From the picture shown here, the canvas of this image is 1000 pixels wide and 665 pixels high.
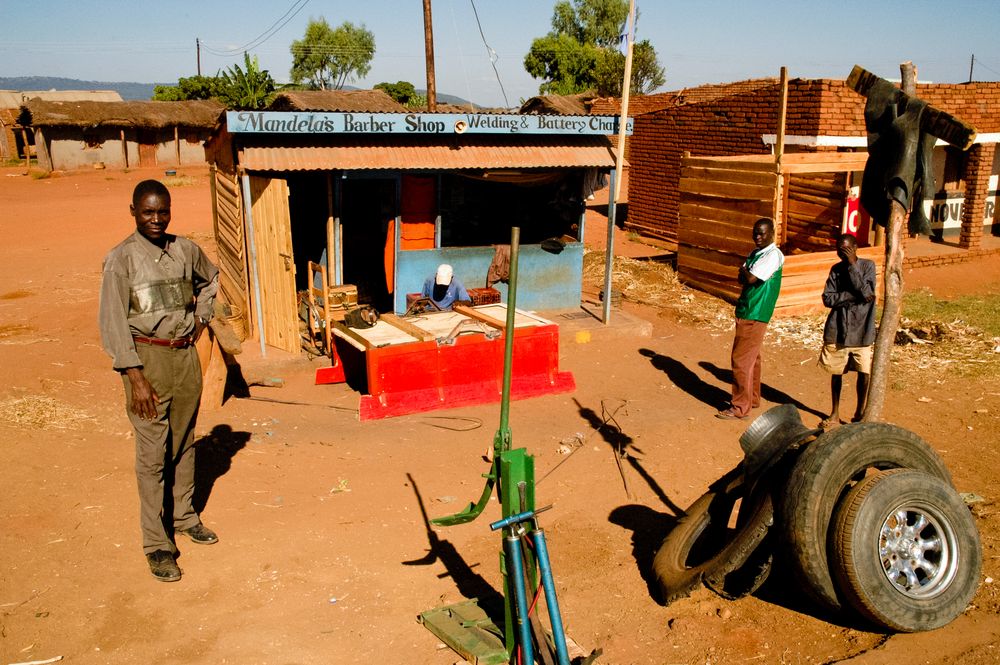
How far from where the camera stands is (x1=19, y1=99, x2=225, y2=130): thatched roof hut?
31.3m

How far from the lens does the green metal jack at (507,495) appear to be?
3.40 metres

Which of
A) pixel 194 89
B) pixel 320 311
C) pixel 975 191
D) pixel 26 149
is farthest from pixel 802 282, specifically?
pixel 194 89

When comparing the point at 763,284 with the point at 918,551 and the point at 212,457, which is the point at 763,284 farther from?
the point at 212,457

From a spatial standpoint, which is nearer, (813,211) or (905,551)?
(905,551)

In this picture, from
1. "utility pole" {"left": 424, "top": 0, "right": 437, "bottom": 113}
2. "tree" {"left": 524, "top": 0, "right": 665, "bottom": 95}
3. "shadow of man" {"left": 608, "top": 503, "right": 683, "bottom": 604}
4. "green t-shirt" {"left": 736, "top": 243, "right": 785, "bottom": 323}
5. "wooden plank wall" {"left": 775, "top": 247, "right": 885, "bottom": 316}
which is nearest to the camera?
"shadow of man" {"left": 608, "top": 503, "right": 683, "bottom": 604}

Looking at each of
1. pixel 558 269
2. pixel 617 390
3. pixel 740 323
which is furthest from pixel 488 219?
pixel 740 323

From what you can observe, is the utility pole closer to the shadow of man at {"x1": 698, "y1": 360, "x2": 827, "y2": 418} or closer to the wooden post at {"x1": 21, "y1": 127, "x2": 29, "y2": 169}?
the shadow of man at {"x1": 698, "y1": 360, "x2": 827, "y2": 418}

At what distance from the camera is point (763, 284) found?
787 centimetres

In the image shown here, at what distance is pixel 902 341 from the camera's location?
35.3ft

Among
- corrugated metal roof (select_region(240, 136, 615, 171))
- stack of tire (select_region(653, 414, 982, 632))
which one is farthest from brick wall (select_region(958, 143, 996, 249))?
stack of tire (select_region(653, 414, 982, 632))

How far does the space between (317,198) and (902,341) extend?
333 inches

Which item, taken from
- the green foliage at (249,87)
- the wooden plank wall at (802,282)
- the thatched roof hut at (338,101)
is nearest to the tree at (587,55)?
the green foliage at (249,87)

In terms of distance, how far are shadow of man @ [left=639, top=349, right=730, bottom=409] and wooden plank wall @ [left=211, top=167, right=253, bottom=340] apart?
5.03 meters

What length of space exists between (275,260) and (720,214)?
23.8ft
